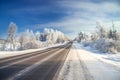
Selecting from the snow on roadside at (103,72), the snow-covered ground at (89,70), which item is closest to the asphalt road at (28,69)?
the snow-covered ground at (89,70)

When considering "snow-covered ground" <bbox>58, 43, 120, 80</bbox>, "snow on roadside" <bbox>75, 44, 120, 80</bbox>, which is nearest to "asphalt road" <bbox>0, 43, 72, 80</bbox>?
"snow-covered ground" <bbox>58, 43, 120, 80</bbox>

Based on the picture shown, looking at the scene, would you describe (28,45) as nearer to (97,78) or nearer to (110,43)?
(110,43)

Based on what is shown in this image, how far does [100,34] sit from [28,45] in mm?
35887

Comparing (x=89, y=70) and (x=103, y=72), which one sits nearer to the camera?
(x=103, y=72)

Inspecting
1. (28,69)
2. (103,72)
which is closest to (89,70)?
(103,72)

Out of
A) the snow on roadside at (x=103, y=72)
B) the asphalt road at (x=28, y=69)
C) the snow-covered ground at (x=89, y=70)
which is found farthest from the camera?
the snow on roadside at (x=103, y=72)

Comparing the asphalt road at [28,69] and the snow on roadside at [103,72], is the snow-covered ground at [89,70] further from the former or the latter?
the asphalt road at [28,69]

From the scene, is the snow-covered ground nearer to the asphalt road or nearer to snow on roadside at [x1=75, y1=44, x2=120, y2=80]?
snow on roadside at [x1=75, y1=44, x2=120, y2=80]

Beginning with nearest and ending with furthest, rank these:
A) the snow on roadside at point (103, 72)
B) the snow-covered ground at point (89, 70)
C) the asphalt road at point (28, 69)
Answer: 1. the asphalt road at point (28, 69)
2. the snow-covered ground at point (89, 70)
3. the snow on roadside at point (103, 72)

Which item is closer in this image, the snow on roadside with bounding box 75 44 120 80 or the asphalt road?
the asphalt road

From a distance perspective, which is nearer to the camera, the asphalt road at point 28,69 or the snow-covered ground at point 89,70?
the asphalt road at point 28,69

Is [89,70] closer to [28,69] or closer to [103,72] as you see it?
[103,72]

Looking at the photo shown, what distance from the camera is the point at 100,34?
247 ft

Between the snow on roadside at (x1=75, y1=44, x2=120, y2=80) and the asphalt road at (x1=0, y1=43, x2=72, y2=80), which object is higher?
the asphalt road at (x1=0, y1=43, x2=72, y2=80)
